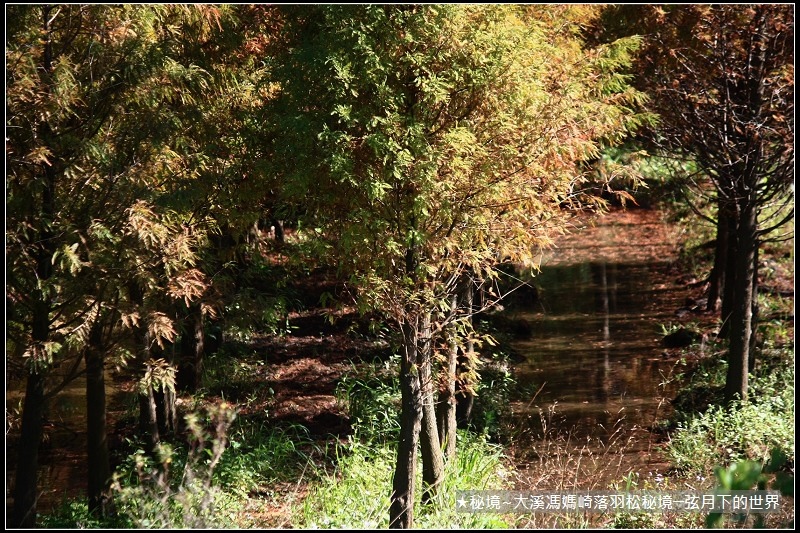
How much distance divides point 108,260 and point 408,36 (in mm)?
2833

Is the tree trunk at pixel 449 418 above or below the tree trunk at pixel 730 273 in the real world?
below

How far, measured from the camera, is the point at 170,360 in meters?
9.34

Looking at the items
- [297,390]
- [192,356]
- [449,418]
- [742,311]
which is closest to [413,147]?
[449,418]

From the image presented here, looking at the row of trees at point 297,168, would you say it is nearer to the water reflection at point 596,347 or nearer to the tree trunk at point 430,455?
the tree trunk at point 430,455

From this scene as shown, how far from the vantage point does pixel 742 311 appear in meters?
8.96

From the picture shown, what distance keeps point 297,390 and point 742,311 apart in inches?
222

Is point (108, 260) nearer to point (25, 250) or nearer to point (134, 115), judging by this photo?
point (25, 250)

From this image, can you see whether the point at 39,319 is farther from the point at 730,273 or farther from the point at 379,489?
the point at 730,273

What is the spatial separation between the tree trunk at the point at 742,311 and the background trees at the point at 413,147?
3388 millimetres

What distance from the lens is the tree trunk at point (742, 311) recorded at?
884 cm

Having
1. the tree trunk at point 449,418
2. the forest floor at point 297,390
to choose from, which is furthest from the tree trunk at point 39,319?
the tree trunk at point 449,418

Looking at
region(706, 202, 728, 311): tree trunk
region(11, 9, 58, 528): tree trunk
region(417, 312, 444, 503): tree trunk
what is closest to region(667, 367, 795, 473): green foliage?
region(417, 312, 444, 503): tree trunk

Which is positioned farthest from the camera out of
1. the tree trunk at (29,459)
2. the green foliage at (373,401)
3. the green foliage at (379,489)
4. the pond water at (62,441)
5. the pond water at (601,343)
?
the pond water at (601,343)

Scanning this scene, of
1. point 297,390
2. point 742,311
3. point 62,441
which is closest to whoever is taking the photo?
point 742,311
